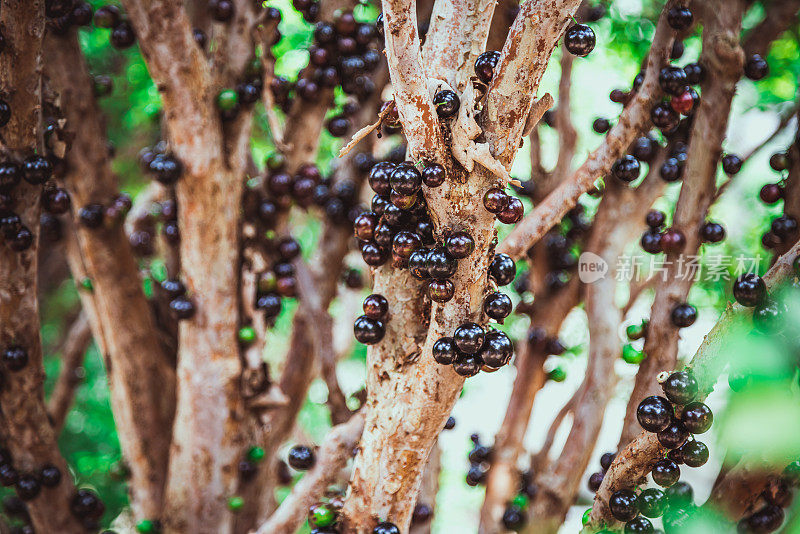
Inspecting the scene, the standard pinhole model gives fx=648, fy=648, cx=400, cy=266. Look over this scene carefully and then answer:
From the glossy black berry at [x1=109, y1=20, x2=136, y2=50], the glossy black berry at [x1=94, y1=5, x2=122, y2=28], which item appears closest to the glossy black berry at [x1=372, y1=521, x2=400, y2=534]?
the glossy black berry at [x1=109, y1=20, x2=136, y2=50]

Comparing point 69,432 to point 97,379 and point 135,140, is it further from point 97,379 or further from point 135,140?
point 135,140

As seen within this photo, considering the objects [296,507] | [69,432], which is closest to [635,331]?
[296,507]

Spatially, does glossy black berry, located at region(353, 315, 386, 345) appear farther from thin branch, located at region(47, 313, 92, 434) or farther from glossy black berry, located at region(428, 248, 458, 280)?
thin branch, located at region(47, 313, 92, 434)

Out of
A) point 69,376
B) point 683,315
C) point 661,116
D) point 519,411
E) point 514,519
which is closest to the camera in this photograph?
point 661,116

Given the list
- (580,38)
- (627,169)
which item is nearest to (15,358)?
(580,38)

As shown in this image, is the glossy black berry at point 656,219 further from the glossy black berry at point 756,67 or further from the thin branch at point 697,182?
the glossy black berry at point 756,67

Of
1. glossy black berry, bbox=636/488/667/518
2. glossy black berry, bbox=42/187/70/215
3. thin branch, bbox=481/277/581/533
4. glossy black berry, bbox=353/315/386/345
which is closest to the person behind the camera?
glossy black berry, bbox=636/488/667/518

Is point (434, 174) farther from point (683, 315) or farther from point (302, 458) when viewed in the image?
point (302, 458)
